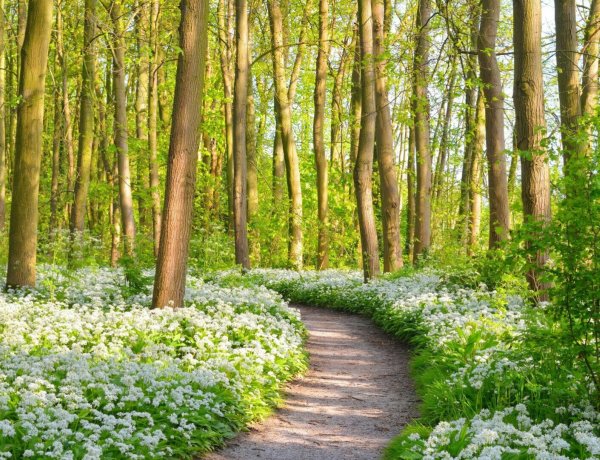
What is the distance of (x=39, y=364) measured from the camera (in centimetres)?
668

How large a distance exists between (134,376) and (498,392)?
354 centimetres

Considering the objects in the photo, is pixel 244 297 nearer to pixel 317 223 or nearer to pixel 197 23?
pixel 197 23

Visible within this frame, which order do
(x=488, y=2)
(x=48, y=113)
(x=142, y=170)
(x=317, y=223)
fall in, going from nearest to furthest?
1. (x=488, y=2)
2. (x=317, y=223)
3. (x=142, y=170)
4. (x=48, y=113)

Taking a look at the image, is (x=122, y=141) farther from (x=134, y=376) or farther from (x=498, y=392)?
(x=498, y=392)

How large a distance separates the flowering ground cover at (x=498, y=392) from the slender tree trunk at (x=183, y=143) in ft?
13.0

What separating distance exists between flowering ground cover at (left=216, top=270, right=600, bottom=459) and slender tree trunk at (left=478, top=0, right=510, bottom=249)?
3.06 meters

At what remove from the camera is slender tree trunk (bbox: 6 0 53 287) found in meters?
11.8

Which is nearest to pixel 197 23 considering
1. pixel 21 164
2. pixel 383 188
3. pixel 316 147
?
pixel 21 164

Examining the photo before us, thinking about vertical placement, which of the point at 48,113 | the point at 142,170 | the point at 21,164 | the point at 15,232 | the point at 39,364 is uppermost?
the point at 48,113

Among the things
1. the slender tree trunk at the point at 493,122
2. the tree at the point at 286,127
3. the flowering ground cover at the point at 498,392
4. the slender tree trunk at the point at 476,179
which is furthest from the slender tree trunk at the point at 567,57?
the tree at the point at 286,127

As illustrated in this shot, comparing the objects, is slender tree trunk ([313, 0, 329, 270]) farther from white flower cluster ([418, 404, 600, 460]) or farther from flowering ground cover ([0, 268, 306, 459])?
white flower cluster ([418, 404, 600, 460])

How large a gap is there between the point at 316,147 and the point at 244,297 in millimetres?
12831

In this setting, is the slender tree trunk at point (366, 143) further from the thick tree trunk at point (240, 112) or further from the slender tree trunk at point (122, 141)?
the slender tree trunk at point (122, 141)

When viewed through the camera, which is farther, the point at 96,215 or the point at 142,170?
the point at 96,215
